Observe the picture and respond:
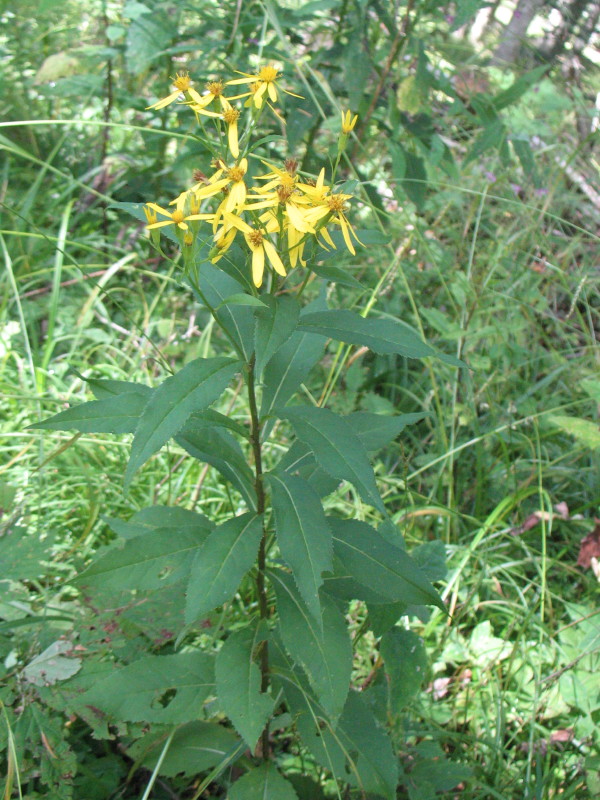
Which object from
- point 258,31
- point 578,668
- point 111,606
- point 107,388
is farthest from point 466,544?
point 258,31

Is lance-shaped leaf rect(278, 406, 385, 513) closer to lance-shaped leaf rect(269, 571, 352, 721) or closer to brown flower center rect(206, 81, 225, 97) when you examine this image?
lance-shaped leaf rect(269, 571, 352, 721)

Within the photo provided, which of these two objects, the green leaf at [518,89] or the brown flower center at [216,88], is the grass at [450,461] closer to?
the green leaf at [518,89]

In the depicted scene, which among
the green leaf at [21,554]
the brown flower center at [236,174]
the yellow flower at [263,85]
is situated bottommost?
the green leaf at [21,554]

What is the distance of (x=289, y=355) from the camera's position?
125cm

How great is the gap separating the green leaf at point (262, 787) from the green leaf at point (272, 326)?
774mm

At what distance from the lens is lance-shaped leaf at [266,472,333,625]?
3.31 feet

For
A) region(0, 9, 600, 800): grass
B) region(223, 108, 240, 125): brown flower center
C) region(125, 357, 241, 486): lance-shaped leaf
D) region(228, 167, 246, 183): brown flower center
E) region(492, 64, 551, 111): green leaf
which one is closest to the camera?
region(125, 357, 241, 486): lance-shaped leaf

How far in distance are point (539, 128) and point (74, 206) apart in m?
2.00

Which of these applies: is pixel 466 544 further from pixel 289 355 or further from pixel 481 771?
pixel 289 355

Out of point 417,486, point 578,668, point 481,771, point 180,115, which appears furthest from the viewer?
point 180,115

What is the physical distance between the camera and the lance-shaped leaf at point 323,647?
3.62ft

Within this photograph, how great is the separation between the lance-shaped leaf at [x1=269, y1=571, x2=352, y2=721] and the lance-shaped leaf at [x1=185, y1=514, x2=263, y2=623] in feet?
0.49

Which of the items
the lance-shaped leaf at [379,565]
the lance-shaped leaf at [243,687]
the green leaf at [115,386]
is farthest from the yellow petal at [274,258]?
the lance-shaped leaf at [243,687]

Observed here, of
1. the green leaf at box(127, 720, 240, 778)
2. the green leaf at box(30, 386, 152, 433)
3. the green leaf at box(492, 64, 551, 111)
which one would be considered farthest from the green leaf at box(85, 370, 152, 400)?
the green leaf at box(492, 64, 551, 111)
